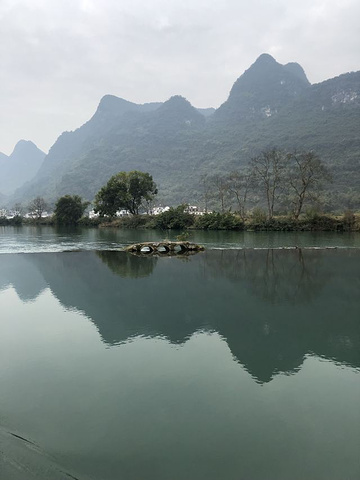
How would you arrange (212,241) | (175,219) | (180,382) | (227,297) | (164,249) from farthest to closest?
(175,219) → (212,241) → (164,249) → (227,297) → (180,382)

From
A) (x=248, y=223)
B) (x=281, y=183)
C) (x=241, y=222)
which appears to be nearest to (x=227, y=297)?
(x=248, y=223)

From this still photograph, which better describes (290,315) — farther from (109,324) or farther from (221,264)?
(221,264)

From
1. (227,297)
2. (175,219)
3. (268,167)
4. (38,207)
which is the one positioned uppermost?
(268,167)

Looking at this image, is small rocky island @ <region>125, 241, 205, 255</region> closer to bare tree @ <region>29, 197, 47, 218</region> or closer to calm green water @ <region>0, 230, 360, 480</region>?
calm green water @ <region>0, 230, 360, 480</region>

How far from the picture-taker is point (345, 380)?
848cm

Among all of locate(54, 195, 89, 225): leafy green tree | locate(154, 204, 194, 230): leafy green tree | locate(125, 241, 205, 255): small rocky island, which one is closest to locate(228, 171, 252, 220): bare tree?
locate(154, 204, 194, 230): leafy green tree

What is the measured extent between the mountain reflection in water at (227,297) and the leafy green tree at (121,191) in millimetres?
45948

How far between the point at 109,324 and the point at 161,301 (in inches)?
127

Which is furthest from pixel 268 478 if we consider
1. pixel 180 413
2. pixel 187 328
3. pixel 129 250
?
pixel 129 250

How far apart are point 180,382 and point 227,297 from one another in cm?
842

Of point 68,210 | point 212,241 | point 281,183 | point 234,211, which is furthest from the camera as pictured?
point 281,183

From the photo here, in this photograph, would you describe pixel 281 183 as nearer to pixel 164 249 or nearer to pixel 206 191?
pixel 206 191

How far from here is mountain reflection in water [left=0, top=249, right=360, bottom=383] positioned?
Result: 35.6ft

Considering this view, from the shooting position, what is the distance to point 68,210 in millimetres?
86375
